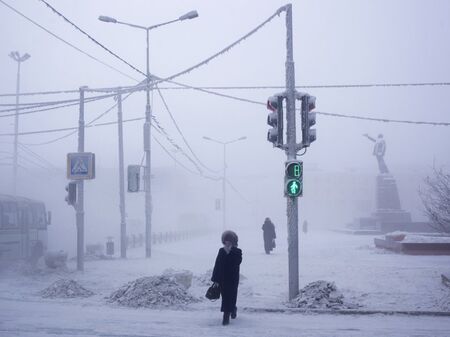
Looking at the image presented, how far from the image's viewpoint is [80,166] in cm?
1670

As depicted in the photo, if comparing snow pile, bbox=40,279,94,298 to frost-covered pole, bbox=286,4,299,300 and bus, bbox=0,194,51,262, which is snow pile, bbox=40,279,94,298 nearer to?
frost-covered pole, bbox=286,4,299,300

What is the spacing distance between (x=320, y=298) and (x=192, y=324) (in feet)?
9.75

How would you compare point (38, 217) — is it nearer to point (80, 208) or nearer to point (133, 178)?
point (133, 178)

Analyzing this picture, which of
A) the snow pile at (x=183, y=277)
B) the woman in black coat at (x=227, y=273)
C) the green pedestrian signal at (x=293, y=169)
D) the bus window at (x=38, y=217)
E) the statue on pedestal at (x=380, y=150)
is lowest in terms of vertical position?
the snow pile at (x=183, y=277)

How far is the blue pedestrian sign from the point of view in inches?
655

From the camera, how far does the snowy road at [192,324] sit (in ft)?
25.9

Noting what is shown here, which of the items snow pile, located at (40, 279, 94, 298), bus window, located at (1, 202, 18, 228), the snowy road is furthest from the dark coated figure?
the snowy road

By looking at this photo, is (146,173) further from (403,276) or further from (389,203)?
(389,203)

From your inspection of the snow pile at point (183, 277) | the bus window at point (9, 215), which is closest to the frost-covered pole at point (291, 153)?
the snow pile at point (183, 277)

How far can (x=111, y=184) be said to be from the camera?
83.2 meters

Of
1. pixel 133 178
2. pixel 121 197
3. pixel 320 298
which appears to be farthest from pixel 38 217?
pixel 320 298

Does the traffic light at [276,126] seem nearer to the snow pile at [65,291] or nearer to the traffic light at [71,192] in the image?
the snow pile at [65,291]

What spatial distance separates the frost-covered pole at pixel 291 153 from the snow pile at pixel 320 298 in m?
0.32

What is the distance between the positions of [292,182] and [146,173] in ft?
40.9
